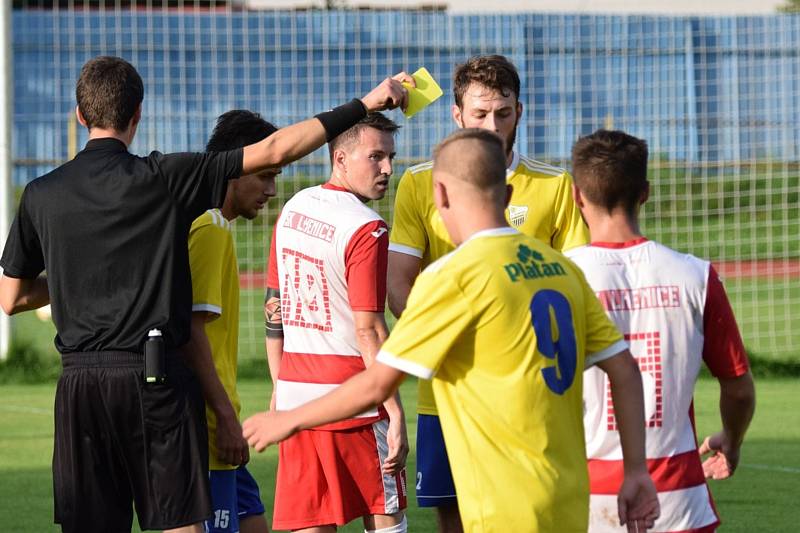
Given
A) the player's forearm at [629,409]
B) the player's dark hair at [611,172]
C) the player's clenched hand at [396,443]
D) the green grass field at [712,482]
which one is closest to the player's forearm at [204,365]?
the player's clenched hand at [396,443]

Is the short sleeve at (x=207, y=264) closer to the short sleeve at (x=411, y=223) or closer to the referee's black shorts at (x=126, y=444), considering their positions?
the referee's black shorts at (x=126, y=444)

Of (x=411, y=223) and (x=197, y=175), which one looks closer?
(x=197, y=175)

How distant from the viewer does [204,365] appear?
4586mm

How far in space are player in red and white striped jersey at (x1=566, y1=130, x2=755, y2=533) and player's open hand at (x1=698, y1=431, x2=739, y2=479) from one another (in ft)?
0.24

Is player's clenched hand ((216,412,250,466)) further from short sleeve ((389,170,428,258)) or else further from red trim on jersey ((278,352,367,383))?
short sleeve ((389,170,428,258))

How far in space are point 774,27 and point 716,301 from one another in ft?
62.0

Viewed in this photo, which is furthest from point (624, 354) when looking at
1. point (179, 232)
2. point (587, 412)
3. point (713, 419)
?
point (713, 419)

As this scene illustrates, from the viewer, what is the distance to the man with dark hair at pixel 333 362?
505cm

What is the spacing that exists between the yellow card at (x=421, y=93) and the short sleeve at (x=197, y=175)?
0.60 m

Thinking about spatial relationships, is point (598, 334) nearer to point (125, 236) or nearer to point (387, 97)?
point (387, 97)

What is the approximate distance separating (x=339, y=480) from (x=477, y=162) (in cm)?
199

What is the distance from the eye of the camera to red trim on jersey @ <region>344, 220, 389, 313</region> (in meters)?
4.92

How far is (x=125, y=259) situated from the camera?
4320mm

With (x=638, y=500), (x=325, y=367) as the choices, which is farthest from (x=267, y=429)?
(x=325, y=367)
